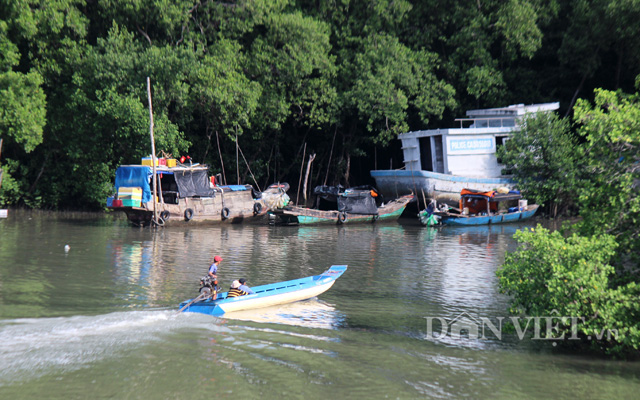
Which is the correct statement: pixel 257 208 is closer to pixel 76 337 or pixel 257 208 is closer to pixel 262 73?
pixel 262 73

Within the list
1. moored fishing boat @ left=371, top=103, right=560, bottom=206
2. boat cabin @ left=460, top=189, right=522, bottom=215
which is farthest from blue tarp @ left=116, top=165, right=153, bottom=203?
boat cabin @ left=460, top=189, right=522, bottom=215

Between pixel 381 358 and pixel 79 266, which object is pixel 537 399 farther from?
pixel 79 266

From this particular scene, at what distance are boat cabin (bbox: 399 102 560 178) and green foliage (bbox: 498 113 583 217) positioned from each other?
1.12 metres

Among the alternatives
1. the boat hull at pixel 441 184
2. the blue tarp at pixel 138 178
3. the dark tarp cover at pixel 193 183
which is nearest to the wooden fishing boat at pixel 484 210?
the boat hull at pixel 441 184

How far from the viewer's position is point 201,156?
123 feet

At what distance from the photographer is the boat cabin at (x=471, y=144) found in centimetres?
3372

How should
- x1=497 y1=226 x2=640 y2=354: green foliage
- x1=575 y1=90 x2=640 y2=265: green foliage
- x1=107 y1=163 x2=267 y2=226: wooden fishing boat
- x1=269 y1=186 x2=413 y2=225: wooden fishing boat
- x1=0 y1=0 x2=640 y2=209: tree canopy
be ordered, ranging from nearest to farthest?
x1=497 y1=226 x2=640 y2=354: green foliage → x1=575 y1=90 x2=640 y2=265: green foliage → x1=107 y1=163 x2=267 y2=226: wooden fishing boat → x1=269 y1=186 x2=413 y2=225: wooden fishing boat → x1=0 y1=0 x2=640 y2=209: tree canopy

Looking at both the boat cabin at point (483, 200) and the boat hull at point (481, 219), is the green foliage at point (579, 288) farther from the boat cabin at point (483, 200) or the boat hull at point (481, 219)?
the boat cabin at point (483, 200)

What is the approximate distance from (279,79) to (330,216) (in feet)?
29.9

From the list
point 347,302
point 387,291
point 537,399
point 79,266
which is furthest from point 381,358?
point 79,266

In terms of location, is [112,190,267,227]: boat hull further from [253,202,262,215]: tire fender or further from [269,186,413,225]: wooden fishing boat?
[269,186,413,225]: wooden fishing boat

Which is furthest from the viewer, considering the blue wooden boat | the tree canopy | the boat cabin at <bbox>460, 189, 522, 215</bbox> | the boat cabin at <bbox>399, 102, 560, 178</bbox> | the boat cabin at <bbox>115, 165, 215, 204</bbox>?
the boat cabin at <bbox>399, 102, 560, 178</bbox>

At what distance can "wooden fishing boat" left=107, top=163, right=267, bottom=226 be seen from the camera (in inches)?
1084

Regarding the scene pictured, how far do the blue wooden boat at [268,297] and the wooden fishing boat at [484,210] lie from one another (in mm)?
15721
